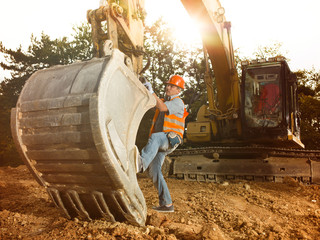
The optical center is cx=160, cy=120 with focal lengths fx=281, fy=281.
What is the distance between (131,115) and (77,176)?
81cm

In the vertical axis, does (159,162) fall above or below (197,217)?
above

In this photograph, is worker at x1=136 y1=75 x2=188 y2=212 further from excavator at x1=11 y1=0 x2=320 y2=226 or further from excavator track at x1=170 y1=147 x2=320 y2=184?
excavator track at x1=170 y1=147 x2=320 y2=184

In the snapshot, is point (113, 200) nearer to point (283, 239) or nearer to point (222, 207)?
point (283, 239)

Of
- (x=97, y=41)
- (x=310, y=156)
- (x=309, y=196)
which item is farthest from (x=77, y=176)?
(x=310, y=156)

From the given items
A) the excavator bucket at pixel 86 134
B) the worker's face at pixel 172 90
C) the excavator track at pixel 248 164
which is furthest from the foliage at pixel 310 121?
the excavator bucket at pixel 86 134

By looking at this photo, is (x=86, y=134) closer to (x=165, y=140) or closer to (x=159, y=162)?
(x=165, y=140)

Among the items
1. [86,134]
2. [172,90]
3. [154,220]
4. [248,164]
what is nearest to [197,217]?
[154,220]

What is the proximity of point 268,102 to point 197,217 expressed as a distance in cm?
399

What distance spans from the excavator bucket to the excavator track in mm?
4190

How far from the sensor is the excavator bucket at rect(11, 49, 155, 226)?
2.49 metres

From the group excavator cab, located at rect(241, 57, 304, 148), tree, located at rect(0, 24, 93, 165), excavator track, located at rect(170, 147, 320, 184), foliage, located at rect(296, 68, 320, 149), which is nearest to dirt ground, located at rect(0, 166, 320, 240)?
excavator track, located at rect(170, 147, 320, 184)

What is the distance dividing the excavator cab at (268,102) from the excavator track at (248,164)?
13.9 inches

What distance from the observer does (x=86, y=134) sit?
2473mm

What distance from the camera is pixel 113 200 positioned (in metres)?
2.76
